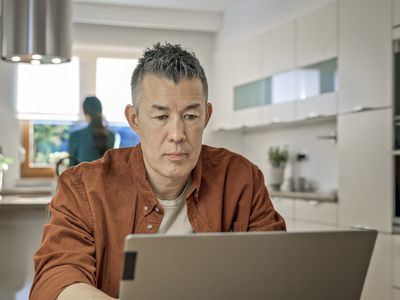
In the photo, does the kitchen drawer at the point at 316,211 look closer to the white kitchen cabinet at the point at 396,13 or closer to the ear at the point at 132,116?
the white kitchen cabinet at the point at 396,13

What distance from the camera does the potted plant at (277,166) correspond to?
551 centimetres

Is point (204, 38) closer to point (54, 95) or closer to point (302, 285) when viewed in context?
point (54, 95)

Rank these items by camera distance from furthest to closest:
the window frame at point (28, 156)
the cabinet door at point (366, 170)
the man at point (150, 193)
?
the window frame at point (28, 156) < the cabinet door at point (366, 170) < the man at point (150, 193)

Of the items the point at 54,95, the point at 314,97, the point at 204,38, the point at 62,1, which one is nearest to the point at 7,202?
the point at 62,1

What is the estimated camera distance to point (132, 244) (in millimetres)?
917

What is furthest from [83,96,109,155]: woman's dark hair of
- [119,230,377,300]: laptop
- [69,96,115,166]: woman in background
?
[119,230,377,300]: laptop

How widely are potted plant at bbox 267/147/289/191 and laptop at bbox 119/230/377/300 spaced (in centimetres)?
441

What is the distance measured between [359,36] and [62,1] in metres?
1.89

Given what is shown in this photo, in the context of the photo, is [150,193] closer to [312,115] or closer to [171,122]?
[171,122]

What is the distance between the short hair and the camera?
4.80 feet

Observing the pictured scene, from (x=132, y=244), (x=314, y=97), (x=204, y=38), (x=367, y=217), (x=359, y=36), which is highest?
(x=204, y=38)

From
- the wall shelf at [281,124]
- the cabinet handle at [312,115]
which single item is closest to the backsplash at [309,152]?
the wall shelf at [281,124]

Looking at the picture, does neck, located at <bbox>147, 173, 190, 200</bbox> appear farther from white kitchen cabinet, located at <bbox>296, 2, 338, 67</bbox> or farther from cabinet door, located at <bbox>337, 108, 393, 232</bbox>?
white kitchen cabinet, located at <bbox>296, 2, 338, 67</bbox>

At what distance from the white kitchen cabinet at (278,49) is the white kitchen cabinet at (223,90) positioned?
79 cm
